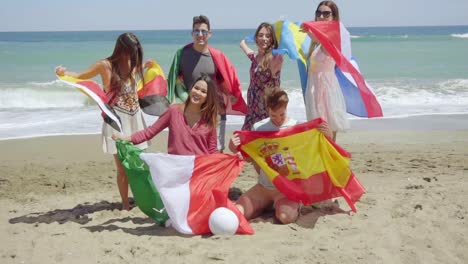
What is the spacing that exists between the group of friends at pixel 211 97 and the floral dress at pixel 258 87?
1cm

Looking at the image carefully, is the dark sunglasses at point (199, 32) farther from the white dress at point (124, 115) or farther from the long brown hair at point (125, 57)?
the white dress at point (124, 115)

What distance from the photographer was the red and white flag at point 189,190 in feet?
15.1

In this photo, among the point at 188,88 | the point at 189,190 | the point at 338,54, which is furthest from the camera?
the point at 188,88

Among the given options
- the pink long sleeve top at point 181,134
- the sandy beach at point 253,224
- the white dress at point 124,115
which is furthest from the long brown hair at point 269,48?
the sandy beach at point 253,224

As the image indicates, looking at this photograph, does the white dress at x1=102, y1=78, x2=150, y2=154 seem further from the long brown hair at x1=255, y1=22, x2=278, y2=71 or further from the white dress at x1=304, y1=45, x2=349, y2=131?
the white dress at x1=304, y1=45, x2=349, y2=131

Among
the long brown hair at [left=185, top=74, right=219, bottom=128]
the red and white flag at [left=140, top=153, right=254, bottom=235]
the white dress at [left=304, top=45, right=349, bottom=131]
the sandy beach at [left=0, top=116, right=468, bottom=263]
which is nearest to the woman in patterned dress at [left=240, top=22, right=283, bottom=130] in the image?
the white dress at [left=304, top=45, right=349, bottom=131]

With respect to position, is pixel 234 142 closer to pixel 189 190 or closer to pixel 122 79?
pixel 189 190

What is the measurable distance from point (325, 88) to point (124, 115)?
2033 millimetres

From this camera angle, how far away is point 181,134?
4809mm

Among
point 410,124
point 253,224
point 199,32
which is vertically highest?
point 199,32

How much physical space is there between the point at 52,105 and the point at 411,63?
1725cm

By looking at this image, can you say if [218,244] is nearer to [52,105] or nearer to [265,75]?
[265,75]

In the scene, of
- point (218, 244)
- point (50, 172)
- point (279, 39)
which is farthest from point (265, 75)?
point (50, 172)

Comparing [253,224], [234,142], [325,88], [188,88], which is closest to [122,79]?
[188,88]
